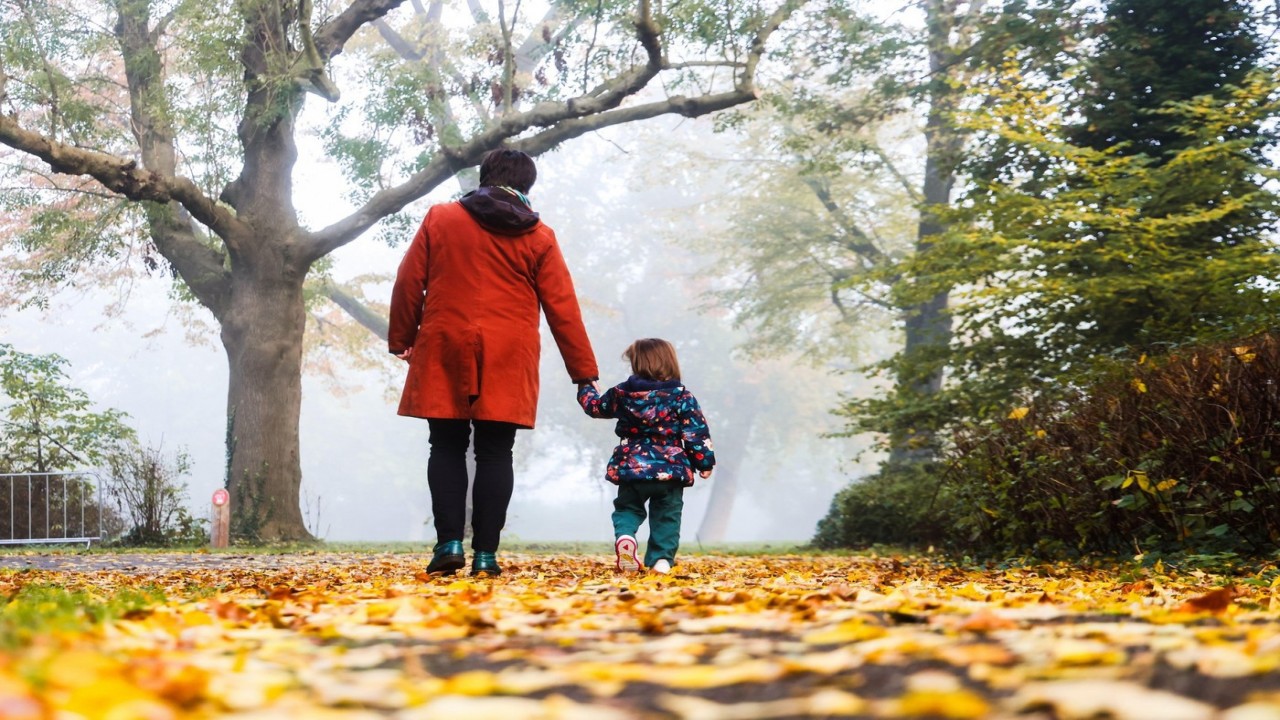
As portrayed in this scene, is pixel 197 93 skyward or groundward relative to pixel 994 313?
skyward

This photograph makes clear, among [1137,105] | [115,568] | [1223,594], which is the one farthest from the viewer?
[1137,105]

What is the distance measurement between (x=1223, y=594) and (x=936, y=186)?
67.2 feet

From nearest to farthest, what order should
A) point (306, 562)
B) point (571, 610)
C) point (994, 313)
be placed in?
point (571, 610) < point (306, 562) < point (994, 313)

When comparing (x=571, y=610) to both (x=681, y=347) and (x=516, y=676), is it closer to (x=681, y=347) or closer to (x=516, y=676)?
(x=516, y=676)

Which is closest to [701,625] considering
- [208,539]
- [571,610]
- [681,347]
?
[571,610]

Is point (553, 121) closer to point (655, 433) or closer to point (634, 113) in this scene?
point (634, 113)

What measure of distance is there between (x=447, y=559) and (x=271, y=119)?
9.30m

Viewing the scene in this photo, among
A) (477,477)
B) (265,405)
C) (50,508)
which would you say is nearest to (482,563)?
(477,477)

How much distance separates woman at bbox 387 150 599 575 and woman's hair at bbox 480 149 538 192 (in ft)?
0.44

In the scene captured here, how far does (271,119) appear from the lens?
13.6 m

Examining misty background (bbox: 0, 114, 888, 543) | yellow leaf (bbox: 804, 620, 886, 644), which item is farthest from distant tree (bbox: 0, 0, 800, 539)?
misty background (bbox: 0, 114, 888, 543)

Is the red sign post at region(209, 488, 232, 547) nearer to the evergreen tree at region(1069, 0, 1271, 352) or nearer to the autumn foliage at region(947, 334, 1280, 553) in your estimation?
the autumn foliage at region(947, 334, 1280, 553)

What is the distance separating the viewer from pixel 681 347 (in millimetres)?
55750

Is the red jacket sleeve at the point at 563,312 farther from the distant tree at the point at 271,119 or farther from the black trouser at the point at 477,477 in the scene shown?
the distant tree at the point at 271,119
